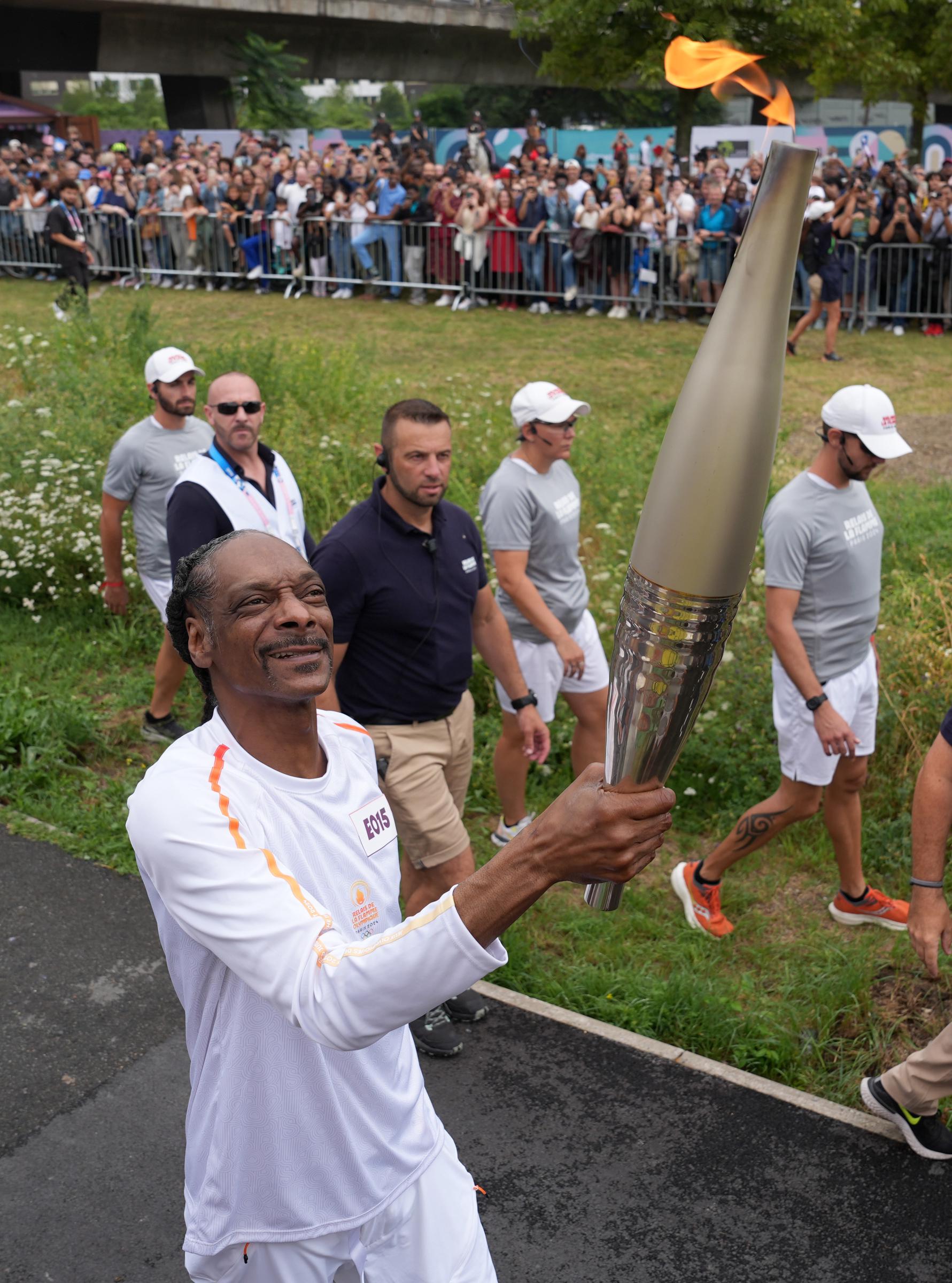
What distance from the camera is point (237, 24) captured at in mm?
42844

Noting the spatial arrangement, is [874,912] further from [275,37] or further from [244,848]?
[275,37]

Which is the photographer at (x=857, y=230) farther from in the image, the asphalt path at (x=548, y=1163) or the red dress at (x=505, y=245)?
the asphalt path at (x=548, y=1163)

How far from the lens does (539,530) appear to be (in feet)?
21.1

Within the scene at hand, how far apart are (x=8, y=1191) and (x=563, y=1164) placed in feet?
6.15

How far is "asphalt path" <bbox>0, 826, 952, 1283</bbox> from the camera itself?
4.11 metres

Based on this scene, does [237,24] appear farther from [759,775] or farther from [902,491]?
[759,775]

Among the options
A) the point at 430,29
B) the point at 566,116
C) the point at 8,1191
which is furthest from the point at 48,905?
the point at 566,116

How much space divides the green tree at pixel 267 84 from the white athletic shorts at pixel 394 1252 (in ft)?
149

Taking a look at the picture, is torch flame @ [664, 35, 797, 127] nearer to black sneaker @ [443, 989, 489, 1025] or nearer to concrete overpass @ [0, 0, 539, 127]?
black sneaker @ [443, 989, 489, 1025]

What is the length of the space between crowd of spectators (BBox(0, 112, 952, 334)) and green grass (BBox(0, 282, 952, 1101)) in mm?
1654

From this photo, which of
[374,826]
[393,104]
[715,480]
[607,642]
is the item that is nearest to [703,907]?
[607,642]

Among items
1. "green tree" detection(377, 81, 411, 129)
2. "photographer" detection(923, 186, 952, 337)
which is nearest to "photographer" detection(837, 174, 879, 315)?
"photographer" detection(923, 186, 952, 337)

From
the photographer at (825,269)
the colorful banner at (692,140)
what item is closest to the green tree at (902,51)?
the colorful banner at (692,140)

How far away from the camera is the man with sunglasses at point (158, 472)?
7.35 m
